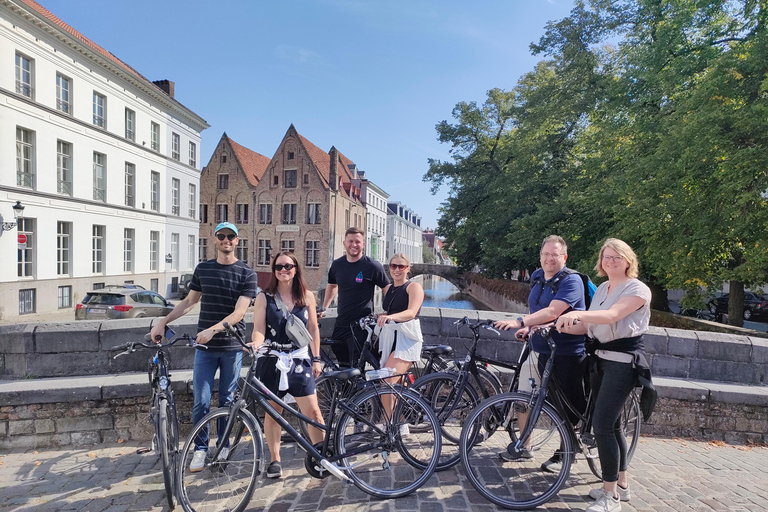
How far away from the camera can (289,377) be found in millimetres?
3543

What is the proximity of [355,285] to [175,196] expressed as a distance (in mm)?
30650

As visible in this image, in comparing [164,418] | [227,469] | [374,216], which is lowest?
[227,469]

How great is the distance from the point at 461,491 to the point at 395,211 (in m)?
73.7

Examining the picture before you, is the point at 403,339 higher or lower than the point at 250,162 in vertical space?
lower

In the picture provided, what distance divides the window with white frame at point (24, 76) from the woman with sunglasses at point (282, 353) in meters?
21.8

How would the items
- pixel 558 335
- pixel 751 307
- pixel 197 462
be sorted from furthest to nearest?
pixel 751 307
pixel 558 335
pixel 197 462

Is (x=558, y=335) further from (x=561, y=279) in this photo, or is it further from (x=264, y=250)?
(x=264, y=250)

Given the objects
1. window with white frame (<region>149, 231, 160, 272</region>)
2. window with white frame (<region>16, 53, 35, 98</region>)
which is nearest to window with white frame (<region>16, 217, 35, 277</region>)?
window with white frame (<region>16, 53, 35, 98</region>)

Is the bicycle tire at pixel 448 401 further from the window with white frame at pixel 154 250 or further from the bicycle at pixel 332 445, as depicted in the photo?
the window with white frame at pixel 154 250

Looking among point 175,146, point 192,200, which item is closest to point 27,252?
point 175,146

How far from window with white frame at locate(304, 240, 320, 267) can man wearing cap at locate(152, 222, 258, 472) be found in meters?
39.0

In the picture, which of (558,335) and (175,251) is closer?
(558,335)

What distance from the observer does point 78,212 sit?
73.3ft

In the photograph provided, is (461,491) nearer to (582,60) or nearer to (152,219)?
(582,60)
